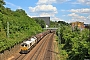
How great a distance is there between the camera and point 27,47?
1880 inches

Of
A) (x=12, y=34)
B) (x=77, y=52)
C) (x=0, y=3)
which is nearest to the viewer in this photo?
(x=77, y=52)

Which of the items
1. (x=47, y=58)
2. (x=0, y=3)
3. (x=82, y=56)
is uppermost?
(x=0, y=3)

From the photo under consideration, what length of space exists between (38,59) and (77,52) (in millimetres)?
16780

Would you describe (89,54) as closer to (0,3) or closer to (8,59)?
(8,59)

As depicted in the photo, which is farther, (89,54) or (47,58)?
(47,58)

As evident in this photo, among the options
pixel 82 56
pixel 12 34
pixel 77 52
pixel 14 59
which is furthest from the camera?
pixel 12 34

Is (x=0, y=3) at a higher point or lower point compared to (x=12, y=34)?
higher

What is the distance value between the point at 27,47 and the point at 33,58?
5848mm

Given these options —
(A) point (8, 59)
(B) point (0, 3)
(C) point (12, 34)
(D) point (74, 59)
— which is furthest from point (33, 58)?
(B) point (0, 3)

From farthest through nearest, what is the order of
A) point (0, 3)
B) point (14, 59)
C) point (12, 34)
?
point (0, 3)
point (12, 34)
point (14, 59)

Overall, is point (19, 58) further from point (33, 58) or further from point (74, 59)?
point (74, 59)

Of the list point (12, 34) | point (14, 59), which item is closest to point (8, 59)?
point (14, 59)

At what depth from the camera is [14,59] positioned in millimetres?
40594

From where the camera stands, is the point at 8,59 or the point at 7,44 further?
the point at 7,44
